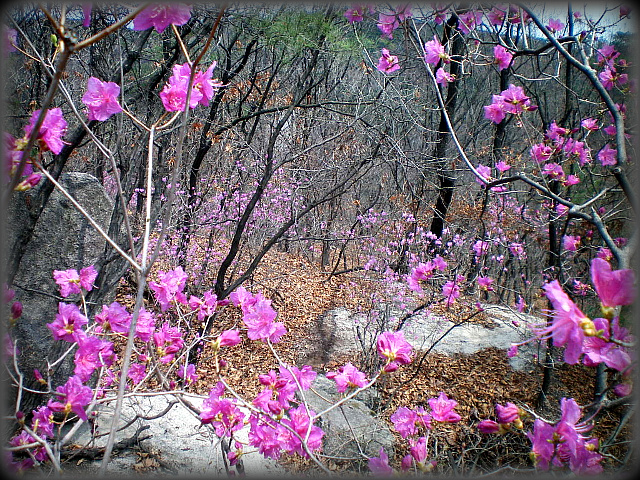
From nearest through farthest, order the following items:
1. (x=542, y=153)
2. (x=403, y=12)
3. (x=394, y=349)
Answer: (x=394, y=349) < (x=403, y=12) < (x=542, y=153)

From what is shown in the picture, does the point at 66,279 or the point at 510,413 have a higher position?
the point at 66,279

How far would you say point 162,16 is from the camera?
85 cm

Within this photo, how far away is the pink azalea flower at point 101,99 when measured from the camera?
3.32 feet

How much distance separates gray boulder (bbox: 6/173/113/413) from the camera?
2.29 meters

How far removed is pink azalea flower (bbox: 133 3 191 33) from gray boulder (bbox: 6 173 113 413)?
1.79 metres

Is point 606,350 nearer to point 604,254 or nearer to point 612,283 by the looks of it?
point 612,283

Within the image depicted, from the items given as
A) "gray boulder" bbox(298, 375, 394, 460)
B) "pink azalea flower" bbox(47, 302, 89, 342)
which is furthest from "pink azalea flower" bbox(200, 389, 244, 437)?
Result: "gray boulder" bbox(298, 375, 394, 460)

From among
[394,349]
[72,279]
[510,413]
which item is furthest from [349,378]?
[72,279]

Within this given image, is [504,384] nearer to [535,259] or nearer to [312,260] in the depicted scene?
[535,259]

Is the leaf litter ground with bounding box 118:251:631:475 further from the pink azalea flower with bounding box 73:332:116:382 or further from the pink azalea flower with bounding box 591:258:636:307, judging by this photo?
the pink azalea flower with bounding box 591:258:636:307

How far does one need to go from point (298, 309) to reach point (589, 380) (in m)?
3.48

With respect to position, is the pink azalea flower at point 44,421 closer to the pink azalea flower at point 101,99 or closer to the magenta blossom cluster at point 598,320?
the pink azalea flower at point 101,99

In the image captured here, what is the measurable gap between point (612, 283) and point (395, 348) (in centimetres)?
63

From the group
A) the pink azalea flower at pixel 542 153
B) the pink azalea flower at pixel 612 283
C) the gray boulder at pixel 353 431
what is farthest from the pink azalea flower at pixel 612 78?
the gray boulder at pixel 353 431
